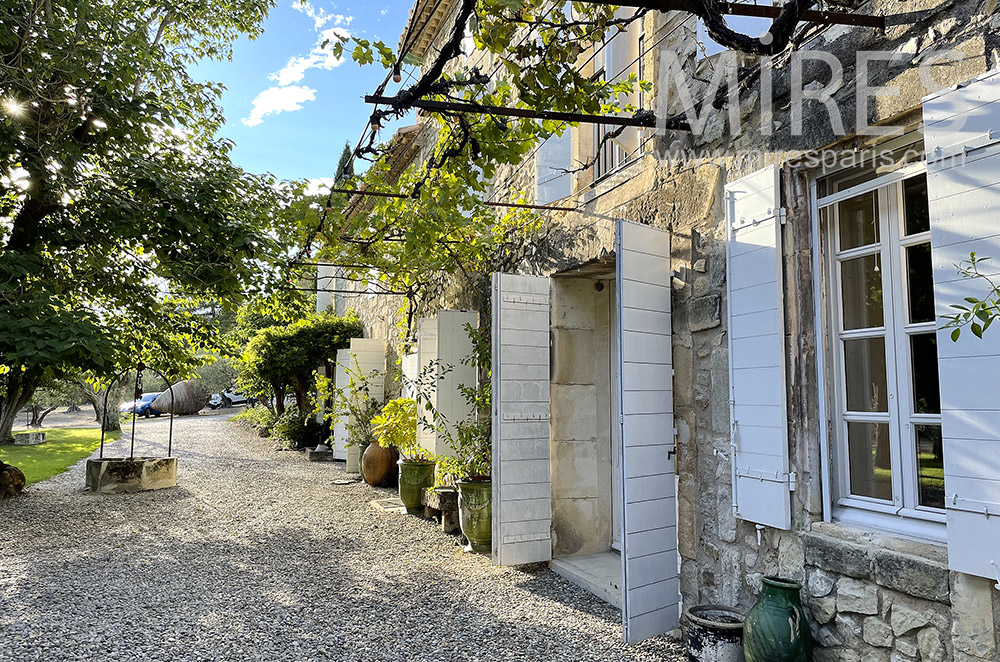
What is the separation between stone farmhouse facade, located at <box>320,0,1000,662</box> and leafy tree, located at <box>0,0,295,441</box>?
4.28m

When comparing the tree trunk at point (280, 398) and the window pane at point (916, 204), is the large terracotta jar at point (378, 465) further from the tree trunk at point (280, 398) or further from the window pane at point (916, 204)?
the tree trunk at point (280, 398)

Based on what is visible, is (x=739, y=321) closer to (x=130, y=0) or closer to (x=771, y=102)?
(x=771, y=102)

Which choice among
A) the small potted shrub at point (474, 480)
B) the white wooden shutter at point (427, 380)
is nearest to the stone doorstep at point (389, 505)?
the white wooden shutter at point (427, 380)

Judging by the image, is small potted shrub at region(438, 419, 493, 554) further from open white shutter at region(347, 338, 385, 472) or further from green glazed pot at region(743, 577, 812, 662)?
open white shutter at region(347, 338, 385, 472)

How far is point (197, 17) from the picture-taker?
834cm

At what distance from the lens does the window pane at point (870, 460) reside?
8.48 ft

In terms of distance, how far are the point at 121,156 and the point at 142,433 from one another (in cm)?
1205

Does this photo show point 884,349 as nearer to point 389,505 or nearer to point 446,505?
point 446,505

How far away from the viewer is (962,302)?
2096 millimetres

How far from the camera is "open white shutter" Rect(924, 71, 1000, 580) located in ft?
6.61

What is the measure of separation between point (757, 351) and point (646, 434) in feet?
2.69


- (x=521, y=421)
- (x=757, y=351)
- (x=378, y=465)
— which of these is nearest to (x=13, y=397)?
(x=378, y=465)

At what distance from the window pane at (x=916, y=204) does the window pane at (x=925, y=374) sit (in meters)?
0.43

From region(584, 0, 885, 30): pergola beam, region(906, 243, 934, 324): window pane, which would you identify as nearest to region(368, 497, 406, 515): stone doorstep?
region(906, 243, 934, 324): window pane
